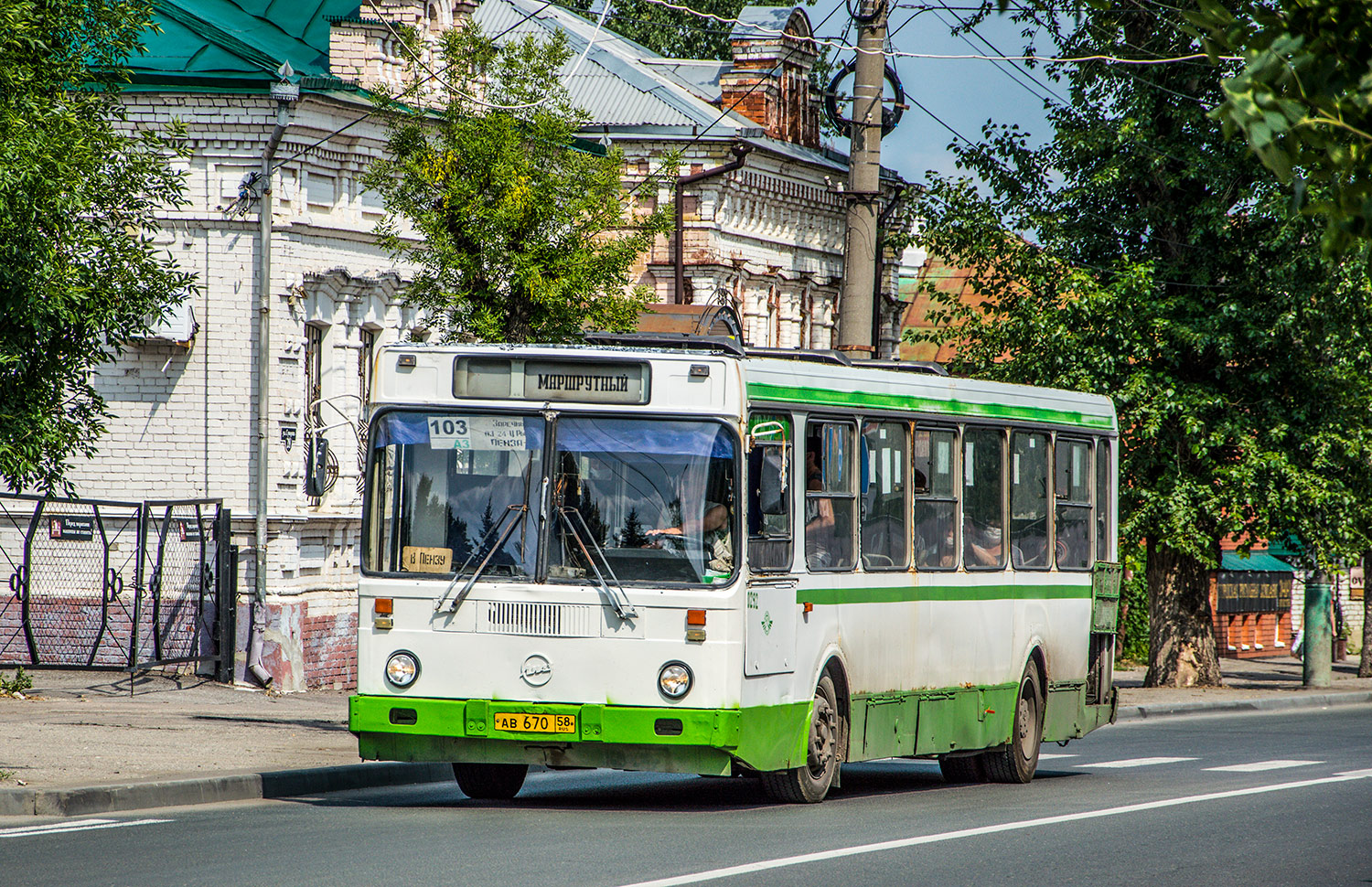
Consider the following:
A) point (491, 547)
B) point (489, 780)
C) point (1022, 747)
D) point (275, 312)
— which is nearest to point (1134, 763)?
point (1022, 747)

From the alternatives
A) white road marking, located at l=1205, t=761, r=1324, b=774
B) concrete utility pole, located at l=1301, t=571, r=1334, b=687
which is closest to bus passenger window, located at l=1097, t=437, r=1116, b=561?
white road marking, located at l=1205, t=761, r=1324, b=774

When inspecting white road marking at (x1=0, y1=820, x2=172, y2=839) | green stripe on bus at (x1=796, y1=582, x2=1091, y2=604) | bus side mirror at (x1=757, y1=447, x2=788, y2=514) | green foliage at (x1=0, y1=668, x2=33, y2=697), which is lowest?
white road marking at (x1=0, y1=820, x2=172, y2=839)

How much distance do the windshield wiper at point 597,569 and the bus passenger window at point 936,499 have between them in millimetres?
3104

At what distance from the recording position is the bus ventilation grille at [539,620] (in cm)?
1191

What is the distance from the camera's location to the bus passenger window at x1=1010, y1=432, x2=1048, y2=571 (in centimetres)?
1552

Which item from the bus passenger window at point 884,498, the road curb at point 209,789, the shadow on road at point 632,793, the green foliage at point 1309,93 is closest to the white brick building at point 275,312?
the road curb at point 209,789

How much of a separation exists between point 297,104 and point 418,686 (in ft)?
45.7

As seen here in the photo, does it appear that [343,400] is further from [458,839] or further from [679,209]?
[458,839]

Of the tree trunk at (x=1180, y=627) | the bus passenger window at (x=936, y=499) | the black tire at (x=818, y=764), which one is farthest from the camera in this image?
the tree trunk at (x=1180, y=627)

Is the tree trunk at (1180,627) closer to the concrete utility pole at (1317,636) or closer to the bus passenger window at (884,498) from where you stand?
the concrete utility pole at (1317,636)

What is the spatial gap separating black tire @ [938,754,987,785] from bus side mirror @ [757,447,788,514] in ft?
14.1

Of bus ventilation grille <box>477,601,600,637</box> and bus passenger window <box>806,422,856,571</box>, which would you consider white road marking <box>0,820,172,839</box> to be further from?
bus passenger window <box>806,422,856,571</box>

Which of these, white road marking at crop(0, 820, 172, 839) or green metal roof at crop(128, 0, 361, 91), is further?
green metal roof at crop(128, 0, 361, 91)

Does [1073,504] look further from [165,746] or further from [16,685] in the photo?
[16,685]
